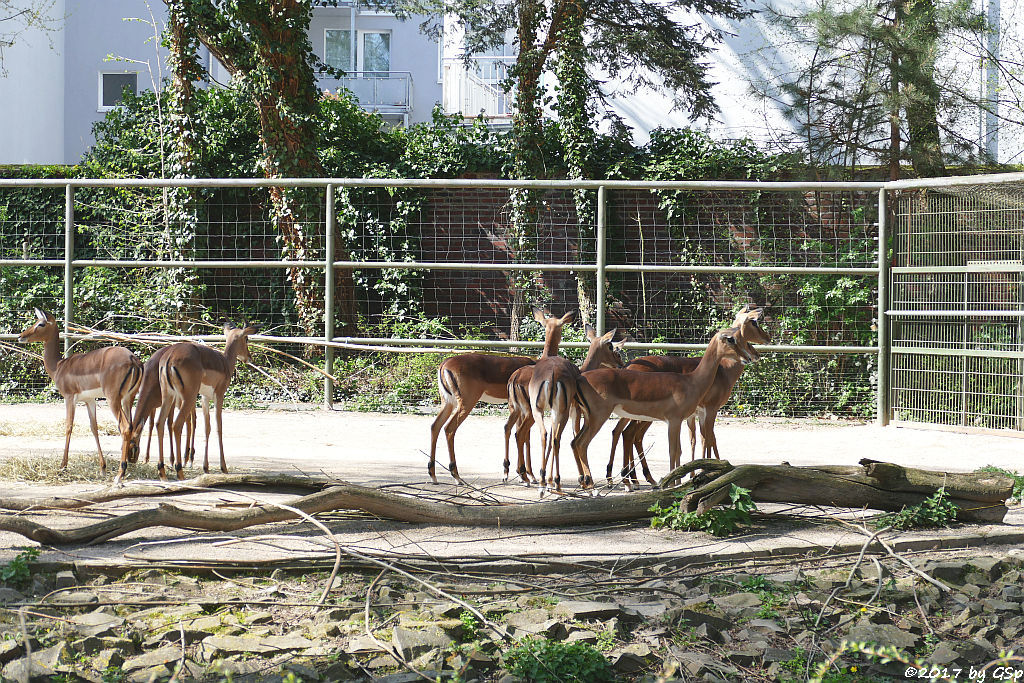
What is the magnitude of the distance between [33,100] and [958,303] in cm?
2105

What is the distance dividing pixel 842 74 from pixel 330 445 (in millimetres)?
8660

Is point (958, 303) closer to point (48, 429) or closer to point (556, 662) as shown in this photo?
point (556, 662)

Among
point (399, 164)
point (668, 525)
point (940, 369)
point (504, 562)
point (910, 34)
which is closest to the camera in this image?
point (504, 562)

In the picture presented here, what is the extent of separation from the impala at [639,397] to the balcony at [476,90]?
13591 mm

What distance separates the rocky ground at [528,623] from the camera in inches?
157

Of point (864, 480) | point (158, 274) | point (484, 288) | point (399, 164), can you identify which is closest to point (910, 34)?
point (484, 288)

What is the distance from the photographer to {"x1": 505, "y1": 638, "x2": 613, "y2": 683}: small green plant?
3.91 meters

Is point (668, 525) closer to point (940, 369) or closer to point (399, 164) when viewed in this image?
point (940, 369)

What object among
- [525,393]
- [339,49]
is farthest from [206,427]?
[339,49]

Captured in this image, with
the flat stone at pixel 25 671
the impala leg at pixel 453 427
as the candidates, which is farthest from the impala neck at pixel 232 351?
the flat stone at pixel 25 671

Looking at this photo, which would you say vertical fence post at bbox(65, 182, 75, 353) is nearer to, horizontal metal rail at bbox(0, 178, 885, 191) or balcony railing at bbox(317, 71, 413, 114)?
horizontal metal rail at bbox(0, 178, 885, 191)

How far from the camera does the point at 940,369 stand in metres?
10.4

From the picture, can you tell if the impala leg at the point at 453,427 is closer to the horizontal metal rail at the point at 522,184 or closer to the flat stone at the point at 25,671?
the flat stone at the point at 25,671

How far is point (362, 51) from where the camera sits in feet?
88.8
